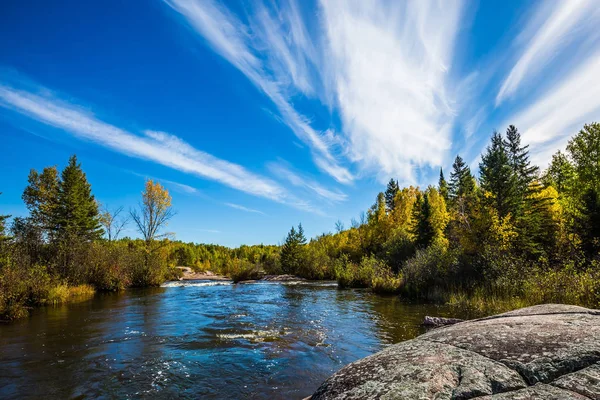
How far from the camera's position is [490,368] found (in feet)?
7.48

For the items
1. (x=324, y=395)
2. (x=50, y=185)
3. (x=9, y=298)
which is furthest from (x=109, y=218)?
(x=324, y=395)

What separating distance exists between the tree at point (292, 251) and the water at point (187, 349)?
33.0 meters

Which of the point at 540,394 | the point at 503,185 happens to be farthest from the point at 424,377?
the point at 503,185

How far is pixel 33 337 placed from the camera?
8.68 meters

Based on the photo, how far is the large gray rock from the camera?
200cm

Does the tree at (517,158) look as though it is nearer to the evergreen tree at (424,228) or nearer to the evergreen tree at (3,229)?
the evergreen tree at (424,228)

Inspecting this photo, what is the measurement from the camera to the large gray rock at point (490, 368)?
2.00 meters

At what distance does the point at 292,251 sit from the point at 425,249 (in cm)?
2529

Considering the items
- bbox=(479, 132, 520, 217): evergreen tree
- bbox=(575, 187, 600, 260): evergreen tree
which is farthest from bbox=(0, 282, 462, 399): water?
bbox=(479, 132, 520, 217): evergreen tree

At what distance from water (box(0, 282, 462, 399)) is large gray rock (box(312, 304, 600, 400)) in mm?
3202

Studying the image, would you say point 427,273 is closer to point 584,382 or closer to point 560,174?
point 584,382

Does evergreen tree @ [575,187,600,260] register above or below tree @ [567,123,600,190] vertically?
below

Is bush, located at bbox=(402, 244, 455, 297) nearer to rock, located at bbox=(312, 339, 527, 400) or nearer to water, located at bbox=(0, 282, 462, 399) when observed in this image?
water, located at bbox=(0, 282, 462, 399)

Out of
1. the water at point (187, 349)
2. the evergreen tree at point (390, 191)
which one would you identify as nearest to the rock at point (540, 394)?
the water at point (187, 349)
